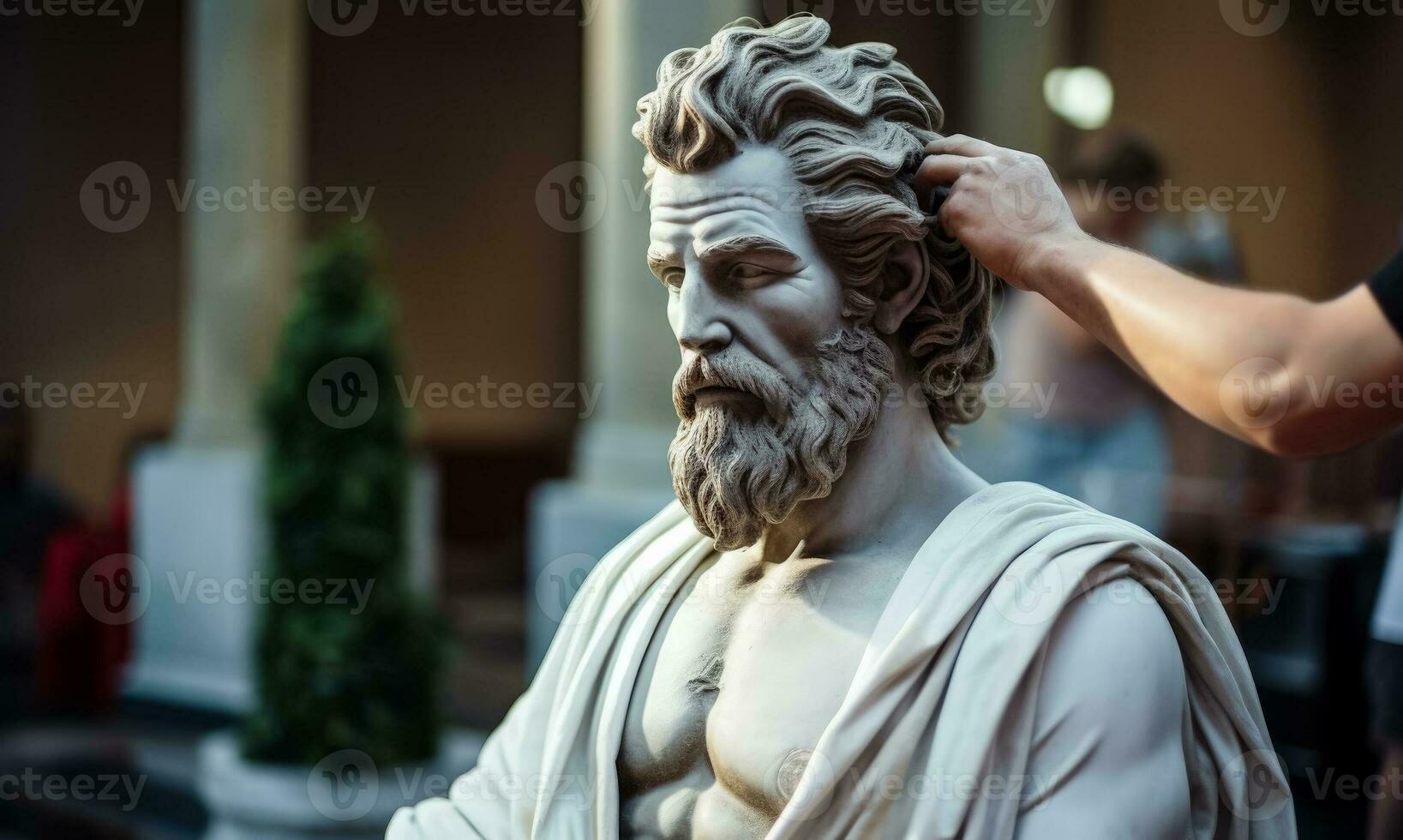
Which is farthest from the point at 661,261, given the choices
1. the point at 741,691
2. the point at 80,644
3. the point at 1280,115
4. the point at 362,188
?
the point at 362,188

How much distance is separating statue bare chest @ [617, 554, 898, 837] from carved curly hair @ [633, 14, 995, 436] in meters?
0.34

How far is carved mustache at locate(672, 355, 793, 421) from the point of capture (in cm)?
193

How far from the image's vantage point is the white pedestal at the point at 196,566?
7.59 meters

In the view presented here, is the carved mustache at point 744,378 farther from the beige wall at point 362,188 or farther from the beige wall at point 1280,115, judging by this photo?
the beige wall at point 362,188

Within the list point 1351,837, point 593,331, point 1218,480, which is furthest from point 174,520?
point 1351,837

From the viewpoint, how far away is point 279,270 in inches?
312

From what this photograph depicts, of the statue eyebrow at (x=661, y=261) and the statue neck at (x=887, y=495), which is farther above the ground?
the statue eyebrow at (x=661, y=261)

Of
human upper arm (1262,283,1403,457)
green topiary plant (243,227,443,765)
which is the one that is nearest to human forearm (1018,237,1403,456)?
human upper arm (1262,283,1403,457)

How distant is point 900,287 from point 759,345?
217mm

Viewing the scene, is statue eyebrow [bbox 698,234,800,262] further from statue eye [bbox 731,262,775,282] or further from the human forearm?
the human forearm

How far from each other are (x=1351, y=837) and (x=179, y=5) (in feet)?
33.2

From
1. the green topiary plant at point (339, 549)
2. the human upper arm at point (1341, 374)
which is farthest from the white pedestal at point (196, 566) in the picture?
the human upper arm at point (1341, 374)

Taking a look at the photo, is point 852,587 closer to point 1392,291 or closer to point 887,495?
point 887,495

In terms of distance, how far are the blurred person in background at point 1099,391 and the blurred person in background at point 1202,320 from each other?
269 centimetres
